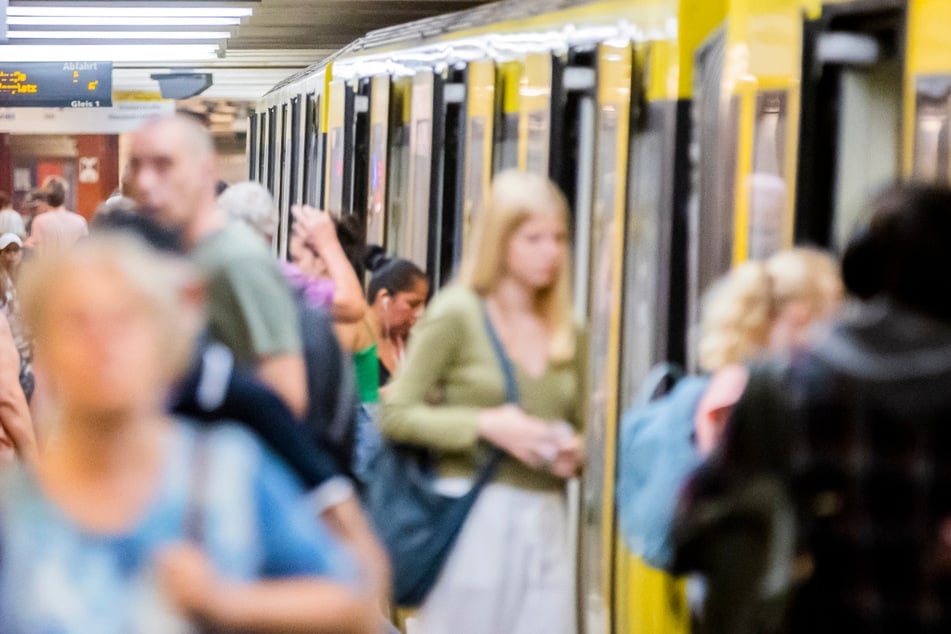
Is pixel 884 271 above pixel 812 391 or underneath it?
above

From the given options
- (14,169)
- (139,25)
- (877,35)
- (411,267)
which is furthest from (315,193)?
(14,169)

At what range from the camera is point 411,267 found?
730 cm

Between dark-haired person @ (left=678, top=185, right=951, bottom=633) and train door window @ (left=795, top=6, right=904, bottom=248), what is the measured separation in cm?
150

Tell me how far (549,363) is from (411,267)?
3.05m

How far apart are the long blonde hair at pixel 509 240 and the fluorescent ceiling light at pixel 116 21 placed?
10.1m

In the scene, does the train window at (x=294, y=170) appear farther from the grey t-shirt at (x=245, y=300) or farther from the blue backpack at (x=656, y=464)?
the grey t-shirt at (x=245, y=300)

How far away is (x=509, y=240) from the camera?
4289 mm

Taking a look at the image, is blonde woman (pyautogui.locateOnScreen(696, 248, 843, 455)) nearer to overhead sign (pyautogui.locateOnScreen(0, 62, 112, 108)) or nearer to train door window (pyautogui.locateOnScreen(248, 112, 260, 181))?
train door window (pyautogui.locateOnScreen(248, 112, 260, 181))

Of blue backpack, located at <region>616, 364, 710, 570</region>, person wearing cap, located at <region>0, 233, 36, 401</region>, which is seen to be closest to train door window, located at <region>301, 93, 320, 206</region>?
person wearing cap, located at <region>0, 233, 36, 401</region>

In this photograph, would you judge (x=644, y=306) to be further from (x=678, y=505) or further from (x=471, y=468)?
(x=678, y=505)

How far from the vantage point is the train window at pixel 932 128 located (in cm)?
398

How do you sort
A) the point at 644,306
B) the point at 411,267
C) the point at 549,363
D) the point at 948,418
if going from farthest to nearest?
the point at 411,267, the point at 644,306, the point at 549,363, the point at 948,418

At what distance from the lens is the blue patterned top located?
7.13 ft

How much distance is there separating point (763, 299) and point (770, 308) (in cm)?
3
